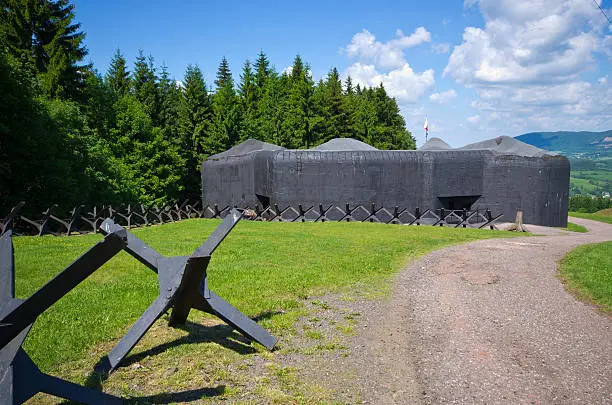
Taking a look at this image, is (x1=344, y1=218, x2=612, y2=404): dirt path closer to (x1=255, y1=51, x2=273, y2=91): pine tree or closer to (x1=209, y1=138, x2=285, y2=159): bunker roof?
(x1=209, y1=138, x2=285, y2=159): bunker roof

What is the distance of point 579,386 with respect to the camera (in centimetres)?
514

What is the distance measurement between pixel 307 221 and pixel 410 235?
7.69 meters

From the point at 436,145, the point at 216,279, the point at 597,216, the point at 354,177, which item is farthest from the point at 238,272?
the point at 597,216

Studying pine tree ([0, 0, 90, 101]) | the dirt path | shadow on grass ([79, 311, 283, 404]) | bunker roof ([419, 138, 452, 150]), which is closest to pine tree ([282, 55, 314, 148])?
bunker roof ([419, 138, 452, 150])

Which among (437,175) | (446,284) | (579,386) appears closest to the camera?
(579,386)

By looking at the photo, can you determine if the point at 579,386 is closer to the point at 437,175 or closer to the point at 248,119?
the point at 437,175

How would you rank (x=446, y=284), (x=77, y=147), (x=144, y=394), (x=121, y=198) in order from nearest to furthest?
(x=144, y=394) → (x=446, y=284) → (x=77, y=147) → (x=121, y=198)

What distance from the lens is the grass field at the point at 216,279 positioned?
5852 millimetres

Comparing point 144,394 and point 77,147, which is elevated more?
point 77,147

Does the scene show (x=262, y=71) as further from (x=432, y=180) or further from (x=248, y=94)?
(x=432, y=180)

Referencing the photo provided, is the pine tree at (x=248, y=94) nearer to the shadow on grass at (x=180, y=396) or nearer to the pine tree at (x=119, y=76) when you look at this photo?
the pine tree at (x=119, y=76)

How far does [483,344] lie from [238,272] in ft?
19.6

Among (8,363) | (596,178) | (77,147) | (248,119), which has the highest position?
(248,119)

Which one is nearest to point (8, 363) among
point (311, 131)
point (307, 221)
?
point (307, 221)
